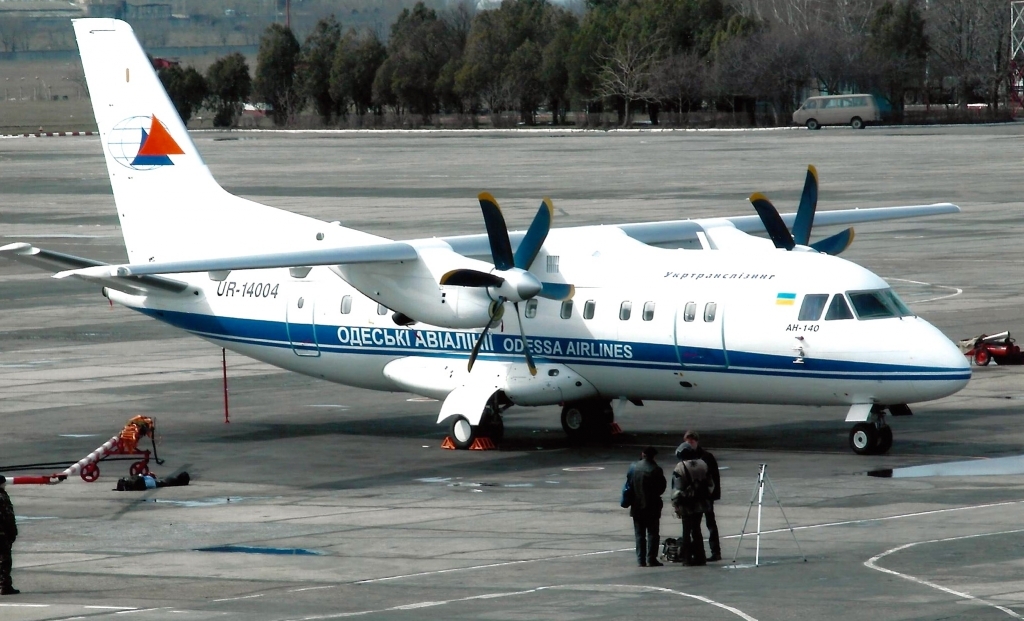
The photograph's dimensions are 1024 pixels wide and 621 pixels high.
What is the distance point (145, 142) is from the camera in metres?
31.2

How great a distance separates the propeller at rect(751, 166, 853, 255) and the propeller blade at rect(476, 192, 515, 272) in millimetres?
4339

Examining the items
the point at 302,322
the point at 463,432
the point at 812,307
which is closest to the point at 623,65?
the point at 302,322

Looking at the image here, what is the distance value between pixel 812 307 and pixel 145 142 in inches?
547

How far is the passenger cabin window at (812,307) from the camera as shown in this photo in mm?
Answer: 24984

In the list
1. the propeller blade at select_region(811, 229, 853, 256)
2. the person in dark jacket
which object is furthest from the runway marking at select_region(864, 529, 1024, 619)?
the propeller blade at select_region(811, 229, 853, 256)

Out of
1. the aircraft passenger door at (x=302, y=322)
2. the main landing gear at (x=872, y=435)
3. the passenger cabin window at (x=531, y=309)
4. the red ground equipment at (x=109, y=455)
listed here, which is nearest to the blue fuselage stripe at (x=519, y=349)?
the aircraft passenger door at (x=302, y=322)

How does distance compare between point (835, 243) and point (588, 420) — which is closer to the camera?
point (588, 420)

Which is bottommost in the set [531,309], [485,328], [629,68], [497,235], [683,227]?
[485,328]

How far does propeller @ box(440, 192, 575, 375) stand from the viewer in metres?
25.5

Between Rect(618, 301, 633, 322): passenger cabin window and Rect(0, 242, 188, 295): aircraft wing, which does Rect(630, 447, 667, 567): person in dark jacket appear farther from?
Rect(0, 242, 188, 295): aircraft wing

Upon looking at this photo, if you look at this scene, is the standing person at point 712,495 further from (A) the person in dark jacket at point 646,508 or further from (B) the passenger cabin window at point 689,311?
(B) the passenger cabin window at point 689,311

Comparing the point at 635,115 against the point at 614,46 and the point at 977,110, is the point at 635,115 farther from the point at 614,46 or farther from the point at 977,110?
the point at 977,110

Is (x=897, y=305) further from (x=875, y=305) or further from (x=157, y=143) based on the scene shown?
(x=157, y=143)

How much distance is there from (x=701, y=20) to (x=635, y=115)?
43.3 feet
